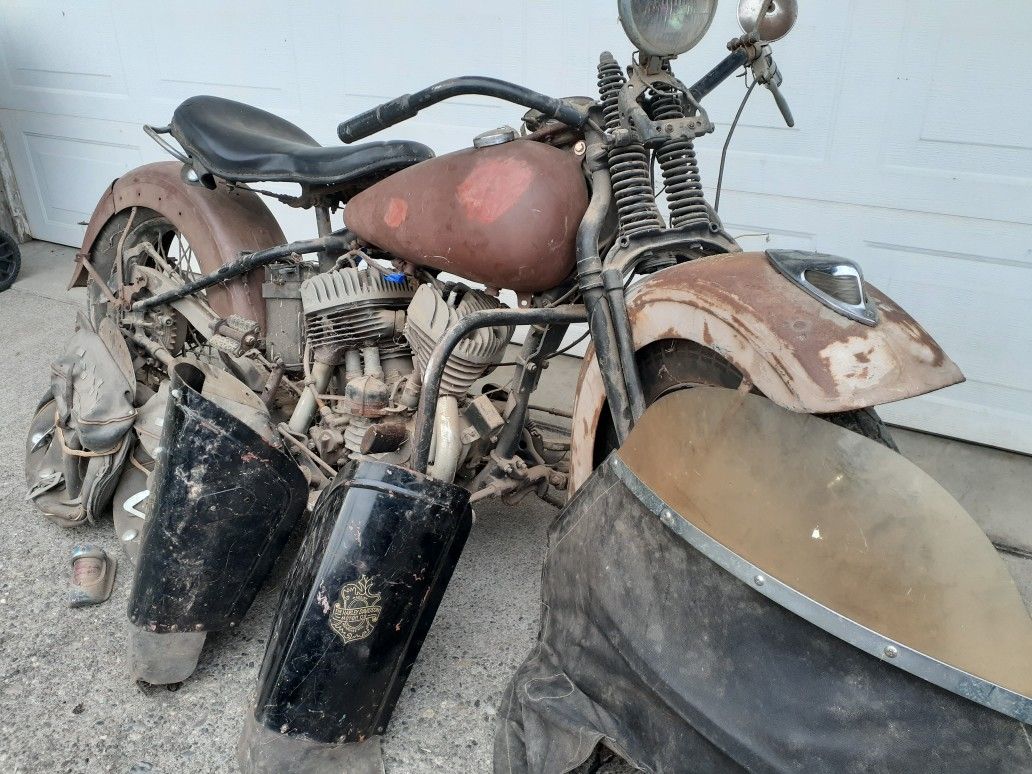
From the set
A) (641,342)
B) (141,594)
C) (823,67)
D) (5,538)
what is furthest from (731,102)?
(5,538)

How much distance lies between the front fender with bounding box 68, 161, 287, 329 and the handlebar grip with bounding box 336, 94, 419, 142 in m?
0.73

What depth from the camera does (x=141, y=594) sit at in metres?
1.61

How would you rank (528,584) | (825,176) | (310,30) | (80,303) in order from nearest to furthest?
(528,584) < (825,176) < (310,30) < (80,303)

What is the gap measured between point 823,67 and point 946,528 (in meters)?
2.06

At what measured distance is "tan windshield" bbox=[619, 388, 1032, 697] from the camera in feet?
3.10

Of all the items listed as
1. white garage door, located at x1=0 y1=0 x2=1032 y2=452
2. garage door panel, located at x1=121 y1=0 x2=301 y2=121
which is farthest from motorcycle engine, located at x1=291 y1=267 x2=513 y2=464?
garage door panel, located at x1=121 y1=0 x2=301 y2=121

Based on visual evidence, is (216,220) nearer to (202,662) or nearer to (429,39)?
(202,662)

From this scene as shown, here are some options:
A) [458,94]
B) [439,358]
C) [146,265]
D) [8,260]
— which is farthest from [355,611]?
[8,260]

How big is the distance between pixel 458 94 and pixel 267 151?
0.80m

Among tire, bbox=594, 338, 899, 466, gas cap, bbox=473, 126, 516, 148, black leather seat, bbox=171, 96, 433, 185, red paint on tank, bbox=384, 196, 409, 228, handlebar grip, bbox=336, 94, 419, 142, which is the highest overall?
handlebar grip, bbox=336, 94, 419, 142

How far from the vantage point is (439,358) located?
136 centimetres

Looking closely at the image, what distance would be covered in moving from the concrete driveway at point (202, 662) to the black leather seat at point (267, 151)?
3.28 feet

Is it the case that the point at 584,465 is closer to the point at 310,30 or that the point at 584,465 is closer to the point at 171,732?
the point at 171,732

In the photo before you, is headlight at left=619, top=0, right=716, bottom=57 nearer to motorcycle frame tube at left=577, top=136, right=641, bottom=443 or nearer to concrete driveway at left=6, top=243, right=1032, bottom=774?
motorcycle frame tube at left=577, top=136, right=641, bottom=443
